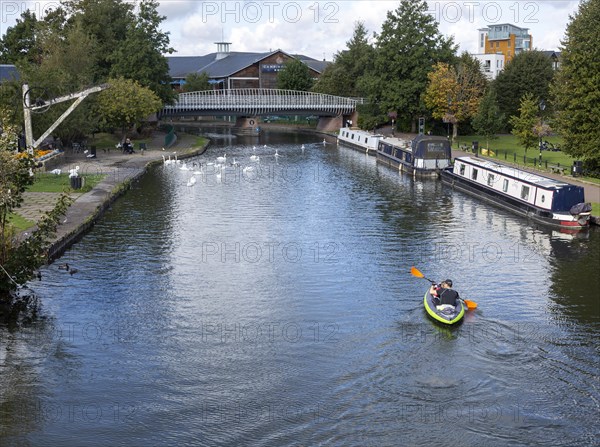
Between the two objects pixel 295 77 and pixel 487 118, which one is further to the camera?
pixel 295 77

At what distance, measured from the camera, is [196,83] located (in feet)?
458

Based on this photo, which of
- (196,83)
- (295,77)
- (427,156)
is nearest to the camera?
(427,156)

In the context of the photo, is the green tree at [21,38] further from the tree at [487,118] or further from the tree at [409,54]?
the tree at [487,118]

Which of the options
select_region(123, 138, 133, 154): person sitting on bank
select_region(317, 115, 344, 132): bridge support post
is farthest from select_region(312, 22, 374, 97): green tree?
select_region(123, 138, 133, 154): person sitting on bank

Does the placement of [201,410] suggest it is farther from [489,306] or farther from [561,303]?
[561,303]

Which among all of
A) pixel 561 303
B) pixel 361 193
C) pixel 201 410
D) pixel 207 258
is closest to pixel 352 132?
pixel 361 193

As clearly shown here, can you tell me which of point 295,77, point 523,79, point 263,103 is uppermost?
point 295,77

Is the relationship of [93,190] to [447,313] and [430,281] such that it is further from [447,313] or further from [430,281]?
[447,313]

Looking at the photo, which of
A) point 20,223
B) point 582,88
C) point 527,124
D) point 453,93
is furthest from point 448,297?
point 453,93

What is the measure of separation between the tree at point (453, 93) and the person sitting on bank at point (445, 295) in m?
63.6

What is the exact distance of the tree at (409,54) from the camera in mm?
96875

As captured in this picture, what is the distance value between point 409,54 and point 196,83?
2171 inches

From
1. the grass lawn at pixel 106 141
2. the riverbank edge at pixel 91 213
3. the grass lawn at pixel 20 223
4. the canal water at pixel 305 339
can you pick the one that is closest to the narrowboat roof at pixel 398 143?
the riverbank edge at pixel 91 213

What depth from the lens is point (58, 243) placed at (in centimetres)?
3788
